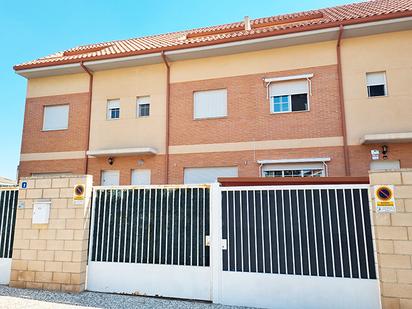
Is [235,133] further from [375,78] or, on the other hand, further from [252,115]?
[375,78]

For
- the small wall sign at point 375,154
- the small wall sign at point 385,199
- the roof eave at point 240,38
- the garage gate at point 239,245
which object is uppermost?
the roof eave at point 240,38

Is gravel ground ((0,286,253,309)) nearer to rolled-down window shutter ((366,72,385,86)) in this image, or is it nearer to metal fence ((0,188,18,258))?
→ metal fence ((0,188,18,258))

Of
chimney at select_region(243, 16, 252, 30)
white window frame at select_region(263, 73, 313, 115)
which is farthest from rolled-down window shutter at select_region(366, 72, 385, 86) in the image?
chimney at select_region(243, 16, 252, 30)

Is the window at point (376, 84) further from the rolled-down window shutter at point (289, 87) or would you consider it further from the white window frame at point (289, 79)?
the rolled-down window shutter at point (289, 87)

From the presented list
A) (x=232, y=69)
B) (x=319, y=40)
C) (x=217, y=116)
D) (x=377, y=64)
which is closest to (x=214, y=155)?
(x=217, y=116)

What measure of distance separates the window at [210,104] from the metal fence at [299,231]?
234 inches

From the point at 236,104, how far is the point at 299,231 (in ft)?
21.3

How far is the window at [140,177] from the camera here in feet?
37.1

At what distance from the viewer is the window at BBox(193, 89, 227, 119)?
11.0 metres

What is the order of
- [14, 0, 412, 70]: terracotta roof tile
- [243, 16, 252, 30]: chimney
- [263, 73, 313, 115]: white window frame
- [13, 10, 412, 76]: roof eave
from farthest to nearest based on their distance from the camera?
[243, 16, 252, 30]: chimney → [263, 73, 313, 115]: white window frame → [14, 0, 412, 70]: terracotta roof tile → [13, 10, 412, 76]: roof eave

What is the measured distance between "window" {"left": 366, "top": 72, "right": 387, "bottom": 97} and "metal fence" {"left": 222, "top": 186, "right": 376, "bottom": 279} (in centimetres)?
622

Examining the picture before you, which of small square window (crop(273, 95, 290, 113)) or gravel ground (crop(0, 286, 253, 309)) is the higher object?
small square window (crop(273, 95, 290, 113))

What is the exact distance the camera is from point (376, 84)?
9797 mm

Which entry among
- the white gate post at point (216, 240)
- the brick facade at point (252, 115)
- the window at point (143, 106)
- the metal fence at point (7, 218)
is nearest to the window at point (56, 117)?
the window at point (143, 106)
